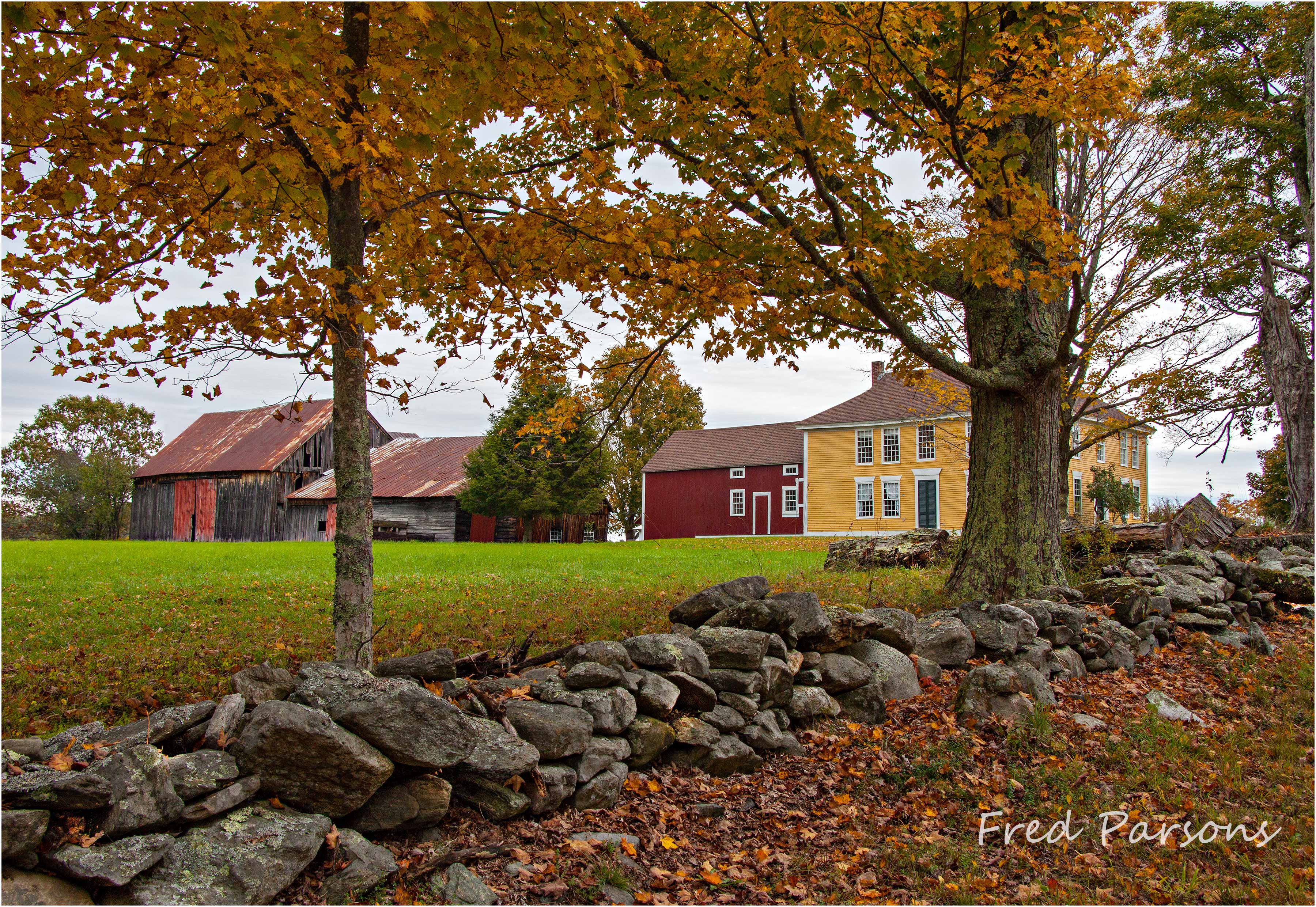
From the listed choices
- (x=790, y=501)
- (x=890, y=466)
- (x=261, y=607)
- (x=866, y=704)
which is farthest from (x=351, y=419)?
(x=790, y=501)

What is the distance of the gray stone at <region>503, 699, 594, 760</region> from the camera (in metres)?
4.22

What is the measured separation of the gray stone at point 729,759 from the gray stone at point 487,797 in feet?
4.82

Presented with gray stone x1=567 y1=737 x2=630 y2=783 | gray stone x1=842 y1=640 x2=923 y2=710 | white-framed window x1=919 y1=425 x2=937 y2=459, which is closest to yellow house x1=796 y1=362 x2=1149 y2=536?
white-framed window x1=919 y1=425 x2=937 y2=459

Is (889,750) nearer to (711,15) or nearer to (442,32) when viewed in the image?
(442,32)

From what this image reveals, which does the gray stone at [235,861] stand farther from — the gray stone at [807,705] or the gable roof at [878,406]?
the gable roof at [878,406]

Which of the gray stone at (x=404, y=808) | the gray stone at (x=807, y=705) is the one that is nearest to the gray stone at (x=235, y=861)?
the gray stone at (x=404, y=808)

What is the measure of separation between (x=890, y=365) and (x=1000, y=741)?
6.62m

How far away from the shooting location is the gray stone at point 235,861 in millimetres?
2900

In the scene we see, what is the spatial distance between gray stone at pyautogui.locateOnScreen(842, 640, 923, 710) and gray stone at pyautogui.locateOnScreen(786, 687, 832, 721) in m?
0.31

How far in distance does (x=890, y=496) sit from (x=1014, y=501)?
24.8 m

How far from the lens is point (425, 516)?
1368 inches

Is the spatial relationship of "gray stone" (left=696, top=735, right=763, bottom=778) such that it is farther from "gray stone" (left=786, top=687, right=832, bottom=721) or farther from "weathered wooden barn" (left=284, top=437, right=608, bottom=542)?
"weathered wooden barn" (left=284, top=437, right=608, bottom=542)

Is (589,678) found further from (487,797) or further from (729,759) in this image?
(729,759)

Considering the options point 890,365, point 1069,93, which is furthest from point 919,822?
point 890,365
